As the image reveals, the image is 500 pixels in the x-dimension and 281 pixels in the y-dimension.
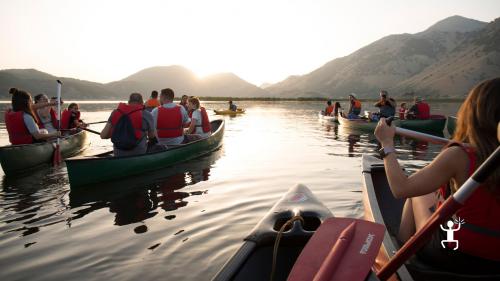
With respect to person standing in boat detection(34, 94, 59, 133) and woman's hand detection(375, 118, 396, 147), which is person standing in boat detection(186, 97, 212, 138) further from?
woman's hand detection(375, 118, 396, 147)

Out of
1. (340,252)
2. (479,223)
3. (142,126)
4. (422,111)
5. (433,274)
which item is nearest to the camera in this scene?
(479,223)

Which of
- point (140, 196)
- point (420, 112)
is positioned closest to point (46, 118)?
point (140, 196)

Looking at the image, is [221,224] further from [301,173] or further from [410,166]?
[410,166]

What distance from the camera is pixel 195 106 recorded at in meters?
14.3

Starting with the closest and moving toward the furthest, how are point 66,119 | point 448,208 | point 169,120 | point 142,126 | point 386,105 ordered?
point 448,208 < point 142,126 < point 169,120 < point 66,119 < point 386,105

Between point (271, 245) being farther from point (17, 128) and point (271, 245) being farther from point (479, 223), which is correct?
point (17, 128)

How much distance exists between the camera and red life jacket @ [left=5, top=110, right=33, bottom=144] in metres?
10.8

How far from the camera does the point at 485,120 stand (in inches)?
107

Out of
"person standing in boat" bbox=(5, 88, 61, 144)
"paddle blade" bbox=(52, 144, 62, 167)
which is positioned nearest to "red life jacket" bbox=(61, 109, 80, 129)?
→ "paddle blade" bbox=(52, 144, 62, 167)

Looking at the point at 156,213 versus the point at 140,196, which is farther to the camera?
the point at 140,196

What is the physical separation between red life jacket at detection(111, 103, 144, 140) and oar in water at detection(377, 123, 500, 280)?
25.5 ft

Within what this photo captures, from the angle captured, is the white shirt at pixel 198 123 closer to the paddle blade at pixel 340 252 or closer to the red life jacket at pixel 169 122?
the red life jacket at pixel 169 122

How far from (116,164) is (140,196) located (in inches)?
58.9

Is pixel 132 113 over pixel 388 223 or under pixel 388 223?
over
